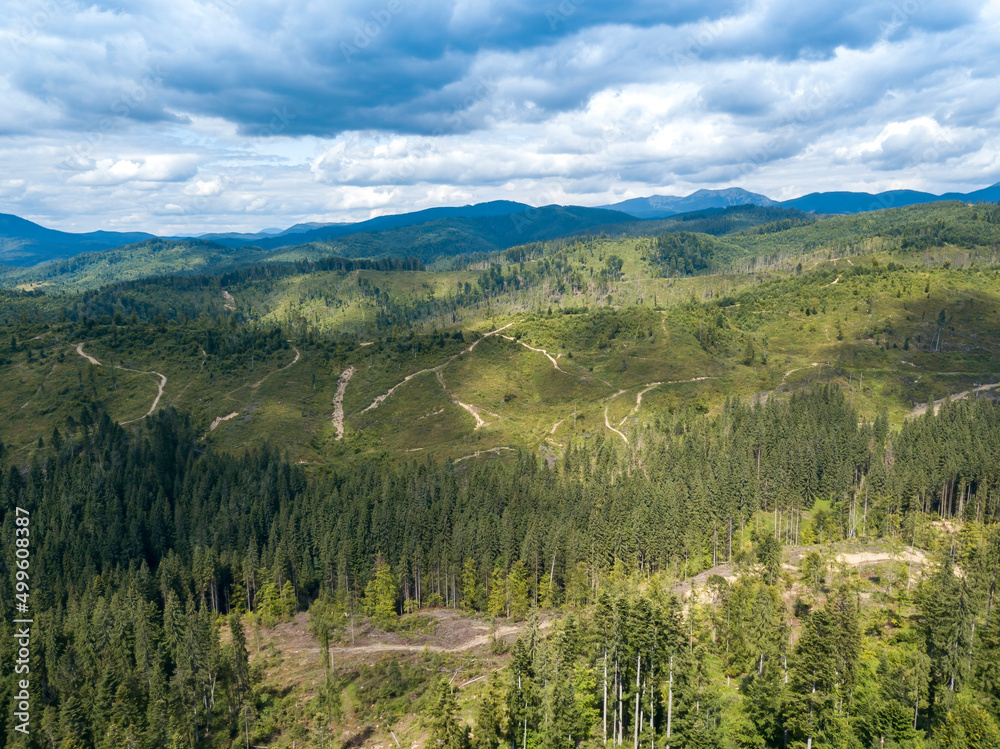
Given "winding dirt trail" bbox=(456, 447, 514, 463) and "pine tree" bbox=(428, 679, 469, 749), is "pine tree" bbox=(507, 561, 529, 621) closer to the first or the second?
"pine tree" bbox=(428, 679, 469, 749)

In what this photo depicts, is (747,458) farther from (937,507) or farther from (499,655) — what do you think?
(499,655)

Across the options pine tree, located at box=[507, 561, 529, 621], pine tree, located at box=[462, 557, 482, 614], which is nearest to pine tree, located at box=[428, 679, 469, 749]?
pine tree, located at box=[507, 561, 529, 621]

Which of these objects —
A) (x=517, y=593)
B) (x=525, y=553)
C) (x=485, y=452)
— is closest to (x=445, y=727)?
(x=517, y=593)

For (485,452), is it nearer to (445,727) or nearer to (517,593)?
(517,593)

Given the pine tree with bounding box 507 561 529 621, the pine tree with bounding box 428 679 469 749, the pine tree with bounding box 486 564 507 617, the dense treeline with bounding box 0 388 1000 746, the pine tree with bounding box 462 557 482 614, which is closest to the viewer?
the pine tree with bounding box 428 679 469 749

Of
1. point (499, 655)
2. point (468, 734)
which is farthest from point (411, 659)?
point (468, 734)

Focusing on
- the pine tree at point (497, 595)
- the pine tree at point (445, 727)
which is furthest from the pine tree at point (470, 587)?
the pine tree at point (445, 727)

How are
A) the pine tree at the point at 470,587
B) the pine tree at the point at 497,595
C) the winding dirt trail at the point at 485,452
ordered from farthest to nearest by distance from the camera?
the winding dirt trail at the point at 485,452 → the pine tree at the point at 470,587 → the pine tree at the point at 497,595

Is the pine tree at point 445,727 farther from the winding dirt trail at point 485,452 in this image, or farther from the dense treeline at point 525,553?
the winding dirt trail at point 485,452
